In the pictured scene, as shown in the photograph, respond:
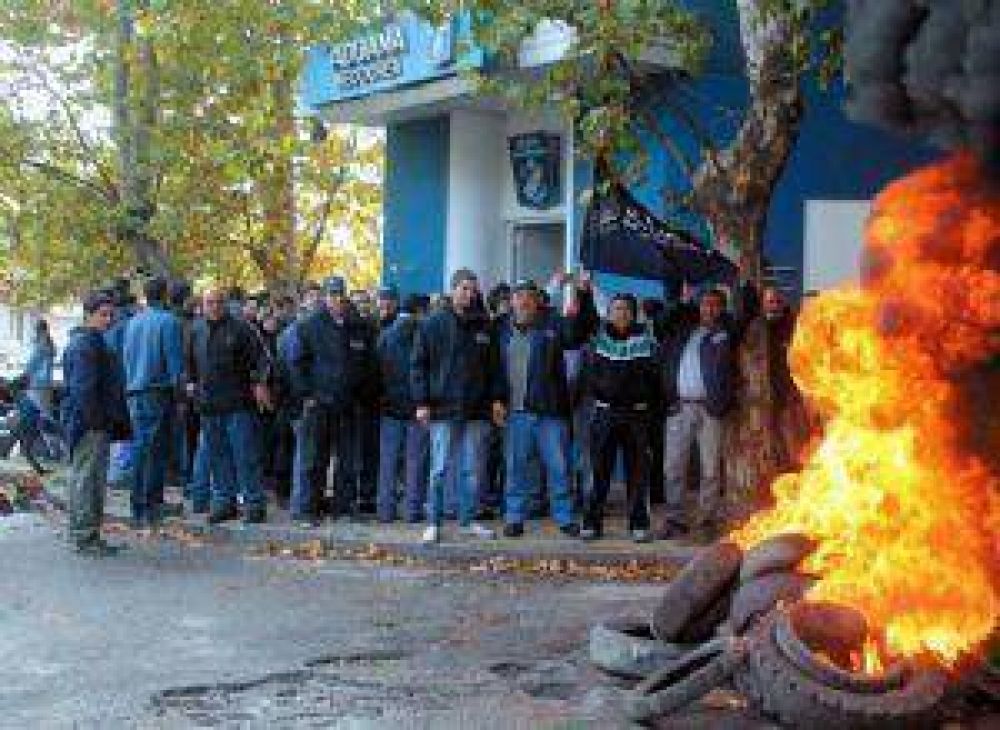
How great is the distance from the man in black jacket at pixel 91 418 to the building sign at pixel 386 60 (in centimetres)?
476

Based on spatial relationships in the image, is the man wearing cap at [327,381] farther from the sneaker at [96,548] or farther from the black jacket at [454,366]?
the sneaker at [96,548]

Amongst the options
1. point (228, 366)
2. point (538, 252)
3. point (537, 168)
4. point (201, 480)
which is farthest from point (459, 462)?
point (538, 252)

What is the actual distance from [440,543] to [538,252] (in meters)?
7.20

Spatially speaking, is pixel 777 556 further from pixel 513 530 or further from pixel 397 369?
pixel 397 369

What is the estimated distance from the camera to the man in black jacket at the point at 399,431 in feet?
43.7

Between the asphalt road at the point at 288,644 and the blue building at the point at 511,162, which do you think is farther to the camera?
the blue building at the point at 511,162

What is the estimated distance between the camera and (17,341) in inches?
2055

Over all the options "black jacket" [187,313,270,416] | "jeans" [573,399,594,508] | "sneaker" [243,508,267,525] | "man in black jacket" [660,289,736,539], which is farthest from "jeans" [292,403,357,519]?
"man in black jacket" [660,289,736,539]

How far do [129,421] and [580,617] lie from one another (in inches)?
175

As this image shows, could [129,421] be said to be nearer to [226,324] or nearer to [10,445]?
[226,324]

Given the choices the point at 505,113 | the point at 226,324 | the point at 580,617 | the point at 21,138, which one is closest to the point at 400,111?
the point at 505,113

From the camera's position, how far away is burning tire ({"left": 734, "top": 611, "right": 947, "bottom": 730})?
6.64 m

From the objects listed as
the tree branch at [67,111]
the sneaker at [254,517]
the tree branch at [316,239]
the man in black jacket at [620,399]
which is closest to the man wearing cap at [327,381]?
the sneaker at [254,517]

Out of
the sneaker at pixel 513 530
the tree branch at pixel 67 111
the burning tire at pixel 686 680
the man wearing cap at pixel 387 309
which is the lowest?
the sneaker at pixel 513 530
